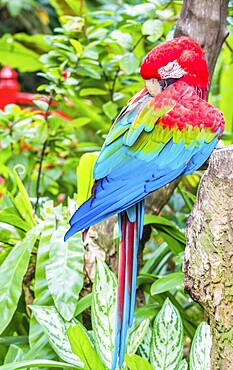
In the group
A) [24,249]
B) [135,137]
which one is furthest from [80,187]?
[135,137]

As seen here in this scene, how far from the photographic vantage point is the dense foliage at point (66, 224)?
1.01 m

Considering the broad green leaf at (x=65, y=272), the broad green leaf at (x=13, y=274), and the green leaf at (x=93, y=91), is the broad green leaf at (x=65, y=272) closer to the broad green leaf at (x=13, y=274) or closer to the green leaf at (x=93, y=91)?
the broad green leaf at (x=13, y=274)

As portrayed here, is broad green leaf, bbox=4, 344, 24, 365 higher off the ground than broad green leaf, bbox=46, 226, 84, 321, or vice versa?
broad green leaf, bbox=46, 226, 84, 321

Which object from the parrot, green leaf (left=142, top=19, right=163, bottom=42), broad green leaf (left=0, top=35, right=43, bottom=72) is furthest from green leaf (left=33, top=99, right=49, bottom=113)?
the parrot

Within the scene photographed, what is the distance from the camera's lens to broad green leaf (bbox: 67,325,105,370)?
3.02ft

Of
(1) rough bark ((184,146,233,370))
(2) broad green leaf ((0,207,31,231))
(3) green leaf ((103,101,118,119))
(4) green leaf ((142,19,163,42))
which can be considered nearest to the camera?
(1) rough bark ((184,146,233,370))

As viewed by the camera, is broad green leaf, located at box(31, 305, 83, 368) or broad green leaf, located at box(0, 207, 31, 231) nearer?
broad green leaf, located at box(31, 305, 83, 368)

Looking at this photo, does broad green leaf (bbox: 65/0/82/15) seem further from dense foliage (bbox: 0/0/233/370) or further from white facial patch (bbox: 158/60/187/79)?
white facial patch (bbox: 158/60/187/79)

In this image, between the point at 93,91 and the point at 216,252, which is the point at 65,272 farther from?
the point at 93,91

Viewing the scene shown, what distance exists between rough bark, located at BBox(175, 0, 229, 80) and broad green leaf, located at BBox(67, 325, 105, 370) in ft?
1.75

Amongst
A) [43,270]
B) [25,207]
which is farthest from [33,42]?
[43,270]

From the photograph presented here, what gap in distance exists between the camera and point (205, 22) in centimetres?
117

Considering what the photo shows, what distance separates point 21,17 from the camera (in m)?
3.26

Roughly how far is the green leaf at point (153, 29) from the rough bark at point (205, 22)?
0.46ft
